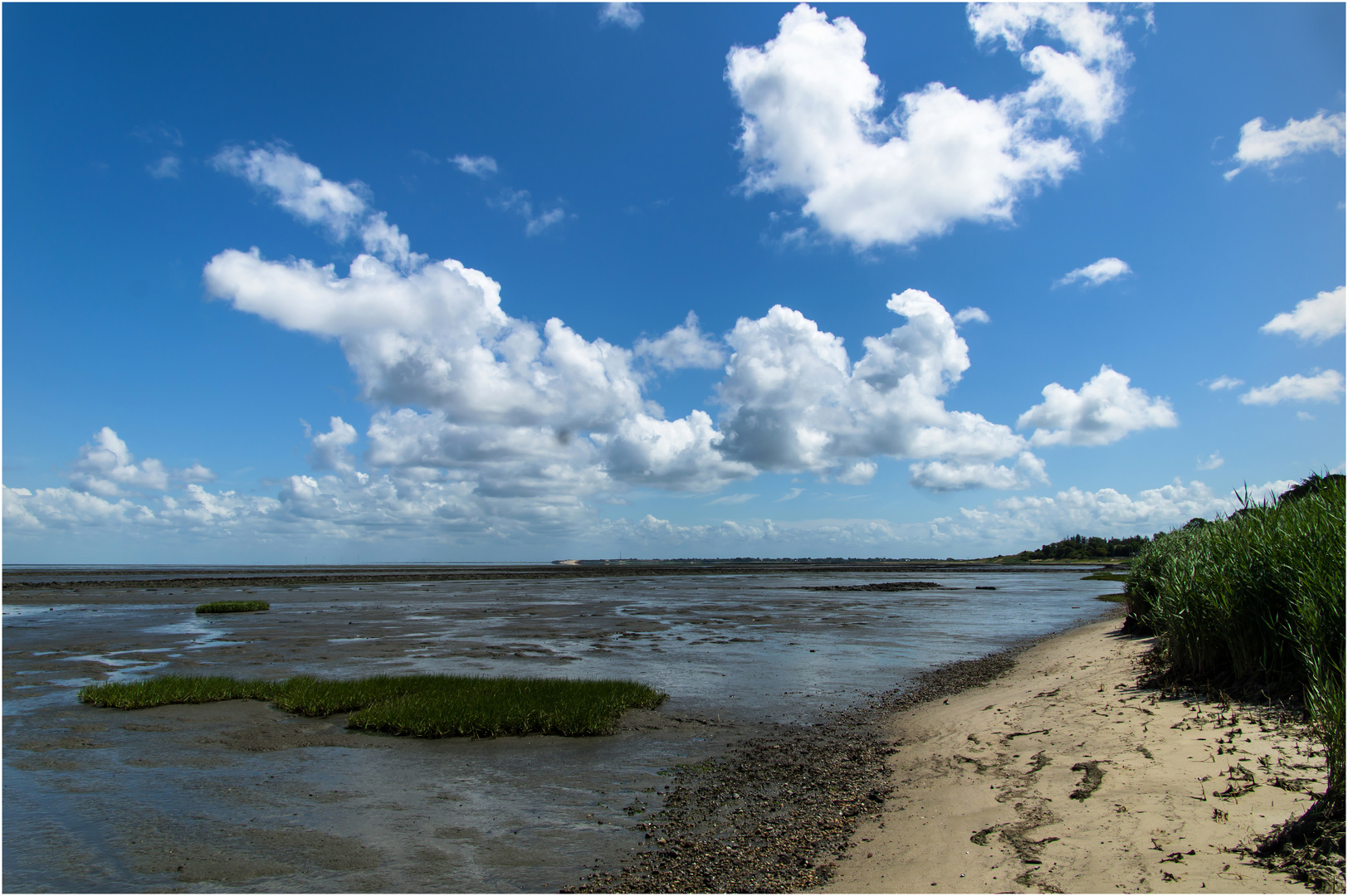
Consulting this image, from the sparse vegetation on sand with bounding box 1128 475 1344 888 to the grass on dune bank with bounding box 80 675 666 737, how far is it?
1299cm

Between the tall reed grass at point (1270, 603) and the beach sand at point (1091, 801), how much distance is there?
107 cm

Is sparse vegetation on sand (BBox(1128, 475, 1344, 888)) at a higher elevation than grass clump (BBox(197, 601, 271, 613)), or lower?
higher

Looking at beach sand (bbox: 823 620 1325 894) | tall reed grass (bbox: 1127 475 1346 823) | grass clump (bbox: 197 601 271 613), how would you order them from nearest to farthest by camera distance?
beach sand (bbox: 823 620 1325 894), tall reed grass (bbox: 1127 475 1346 823), grass clump (bbox: 197 601 271 613)

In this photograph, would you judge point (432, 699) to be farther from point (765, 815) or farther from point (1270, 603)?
point (1270, 603)

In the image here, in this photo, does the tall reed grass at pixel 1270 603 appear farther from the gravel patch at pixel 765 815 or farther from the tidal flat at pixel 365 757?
the tidal flat at pixel 365 757

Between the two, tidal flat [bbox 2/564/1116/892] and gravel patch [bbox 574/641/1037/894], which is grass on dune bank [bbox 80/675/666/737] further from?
gravel patch [bbox 574/641/1037/894]

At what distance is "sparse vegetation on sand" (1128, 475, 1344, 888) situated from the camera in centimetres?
661

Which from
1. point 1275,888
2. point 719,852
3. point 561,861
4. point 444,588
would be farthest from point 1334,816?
point 444,588

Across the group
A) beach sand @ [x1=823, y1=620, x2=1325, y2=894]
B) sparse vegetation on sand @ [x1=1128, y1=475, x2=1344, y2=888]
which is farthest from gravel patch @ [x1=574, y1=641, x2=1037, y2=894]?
sparse vegetation on sand @ [x1=1128, y1=475, x2=1344, y2=888]

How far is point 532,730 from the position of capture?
16.2 metres

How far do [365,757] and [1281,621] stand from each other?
18557mm

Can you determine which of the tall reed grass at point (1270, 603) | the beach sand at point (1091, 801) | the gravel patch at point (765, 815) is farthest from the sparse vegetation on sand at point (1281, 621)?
the gravel patch at point (765, 815)

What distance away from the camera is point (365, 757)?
14391 millimetres

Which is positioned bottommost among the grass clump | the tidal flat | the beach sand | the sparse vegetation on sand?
the grass clump
